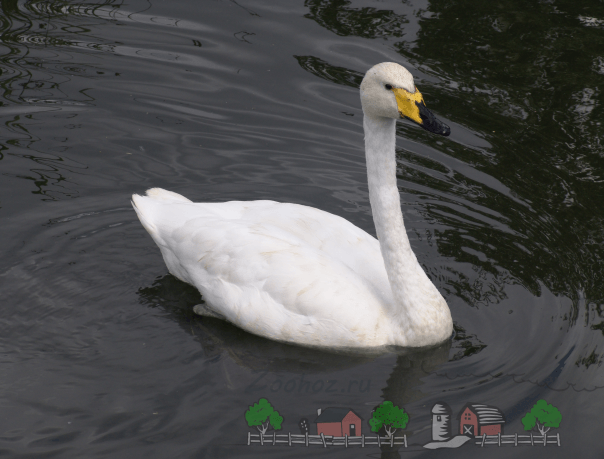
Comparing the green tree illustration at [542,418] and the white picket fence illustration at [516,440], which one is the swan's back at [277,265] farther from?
the green tree illustration at [542,418]

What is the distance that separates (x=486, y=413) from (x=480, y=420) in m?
0.09

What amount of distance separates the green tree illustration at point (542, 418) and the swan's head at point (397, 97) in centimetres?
227

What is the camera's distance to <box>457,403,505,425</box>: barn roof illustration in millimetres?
5625

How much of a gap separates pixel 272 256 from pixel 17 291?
249cm

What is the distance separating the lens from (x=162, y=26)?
1220cm

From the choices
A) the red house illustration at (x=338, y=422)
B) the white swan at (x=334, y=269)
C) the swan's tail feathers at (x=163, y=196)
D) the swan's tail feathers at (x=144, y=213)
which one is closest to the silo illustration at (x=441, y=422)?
the red house illustration at (x=338, y=422)

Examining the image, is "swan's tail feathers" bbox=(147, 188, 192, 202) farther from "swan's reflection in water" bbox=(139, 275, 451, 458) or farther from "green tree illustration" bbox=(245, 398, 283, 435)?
"green tree illustration" bbox=(245, 398, 283, 435)

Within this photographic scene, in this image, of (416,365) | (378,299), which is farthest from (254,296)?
(416,365)

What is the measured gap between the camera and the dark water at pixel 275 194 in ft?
18.9

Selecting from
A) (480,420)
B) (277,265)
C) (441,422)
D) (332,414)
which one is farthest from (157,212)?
(480,420)

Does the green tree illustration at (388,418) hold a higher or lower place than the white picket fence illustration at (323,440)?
higher

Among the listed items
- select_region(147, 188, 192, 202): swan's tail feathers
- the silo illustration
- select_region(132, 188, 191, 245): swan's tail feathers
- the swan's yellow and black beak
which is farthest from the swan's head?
select_region(147, 188, 192, 202): swan's tail feathers

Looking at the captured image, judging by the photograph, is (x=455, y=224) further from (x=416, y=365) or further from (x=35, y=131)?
(x=35, y=131)

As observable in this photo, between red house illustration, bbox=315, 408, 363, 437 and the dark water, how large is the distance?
100mm
